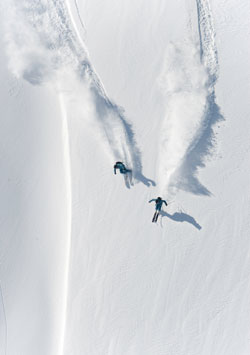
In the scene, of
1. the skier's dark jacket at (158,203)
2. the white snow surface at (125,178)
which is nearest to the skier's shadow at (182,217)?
the white snow surface at (125,178)

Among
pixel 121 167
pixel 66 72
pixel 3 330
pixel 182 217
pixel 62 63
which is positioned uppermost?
pixel 62 63

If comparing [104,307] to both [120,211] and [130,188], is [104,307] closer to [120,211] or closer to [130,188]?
[120,211]

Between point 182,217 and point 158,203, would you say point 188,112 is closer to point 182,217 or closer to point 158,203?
point 158,203

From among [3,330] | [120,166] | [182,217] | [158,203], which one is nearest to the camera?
[158,203]

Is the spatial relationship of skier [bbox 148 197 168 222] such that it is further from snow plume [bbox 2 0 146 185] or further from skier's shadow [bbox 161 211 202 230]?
snow plume [bbox 2 0 146 185]

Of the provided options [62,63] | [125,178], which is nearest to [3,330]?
[125,178]

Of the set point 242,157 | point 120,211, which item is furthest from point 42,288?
point 242,157
